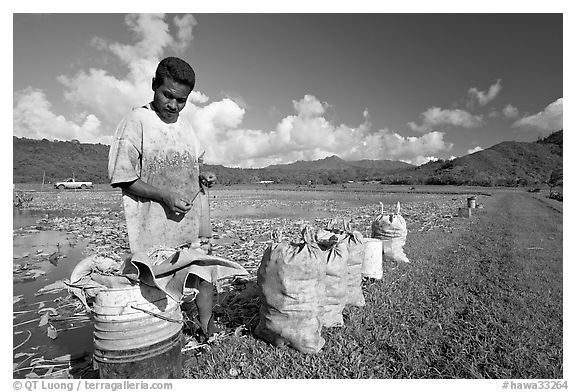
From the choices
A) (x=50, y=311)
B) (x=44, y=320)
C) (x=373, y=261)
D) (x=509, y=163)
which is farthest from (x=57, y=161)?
(x=509, y=163)

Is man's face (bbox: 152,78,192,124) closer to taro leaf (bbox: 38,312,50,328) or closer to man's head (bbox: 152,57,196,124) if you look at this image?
man's head (bbox: 152,57,196,124)

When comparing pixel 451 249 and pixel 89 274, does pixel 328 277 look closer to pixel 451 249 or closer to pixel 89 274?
pixel 89 274

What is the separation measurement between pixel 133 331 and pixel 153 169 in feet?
3.79

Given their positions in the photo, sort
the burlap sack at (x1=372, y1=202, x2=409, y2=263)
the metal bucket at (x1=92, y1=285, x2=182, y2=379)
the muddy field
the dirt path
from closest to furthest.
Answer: the metal bucket at (x1=92, y1=285, x2=182, y2=379)
the dirt path
the muddy field
the burlap sack at (x1=372, y1=202, x2=409, y2=263)

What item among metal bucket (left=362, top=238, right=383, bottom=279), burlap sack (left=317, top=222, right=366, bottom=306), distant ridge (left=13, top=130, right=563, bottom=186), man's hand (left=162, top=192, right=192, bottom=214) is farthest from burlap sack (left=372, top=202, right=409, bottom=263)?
distant ridge (left=13, top=130, right=563, bottom=186)

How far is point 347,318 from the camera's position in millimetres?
3830

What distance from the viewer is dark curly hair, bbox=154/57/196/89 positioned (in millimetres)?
2389

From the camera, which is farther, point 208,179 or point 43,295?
Result: point 43,295

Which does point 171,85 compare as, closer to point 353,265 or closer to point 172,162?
point 172,162

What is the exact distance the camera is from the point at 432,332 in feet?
11.7

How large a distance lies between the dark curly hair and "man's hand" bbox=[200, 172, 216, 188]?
742mm

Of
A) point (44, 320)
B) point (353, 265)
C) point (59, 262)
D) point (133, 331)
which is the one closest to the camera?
point (133, 331)

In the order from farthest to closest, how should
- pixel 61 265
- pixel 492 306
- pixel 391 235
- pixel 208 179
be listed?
pixel 61 265 < pixel 391 235 < pixel 492 306 < pixel 208 179

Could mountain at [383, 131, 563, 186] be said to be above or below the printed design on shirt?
above
